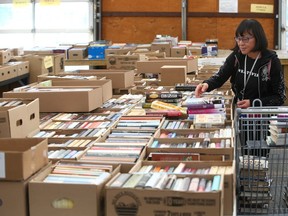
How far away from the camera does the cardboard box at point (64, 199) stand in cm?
217

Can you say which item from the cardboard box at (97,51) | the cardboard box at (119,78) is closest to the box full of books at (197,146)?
the cardboard box at (119,78)

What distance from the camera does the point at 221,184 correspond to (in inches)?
86.3

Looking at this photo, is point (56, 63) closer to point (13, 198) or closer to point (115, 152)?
point (115, 152)

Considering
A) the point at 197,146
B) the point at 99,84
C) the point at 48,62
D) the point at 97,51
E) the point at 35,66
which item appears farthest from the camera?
the point at 97,51

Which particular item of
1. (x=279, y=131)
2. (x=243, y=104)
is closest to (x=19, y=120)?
(x=279, y=131)

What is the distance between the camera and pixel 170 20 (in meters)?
10.2

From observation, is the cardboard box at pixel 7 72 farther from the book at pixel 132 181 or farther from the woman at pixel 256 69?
the book at pixel 132 181

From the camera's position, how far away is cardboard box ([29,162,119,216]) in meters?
2.17

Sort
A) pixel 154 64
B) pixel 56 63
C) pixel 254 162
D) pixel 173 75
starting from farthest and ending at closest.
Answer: pixel 56 63, pixel 154 64, pixel 173 75, pixel 254 162

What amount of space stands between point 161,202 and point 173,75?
3419mm

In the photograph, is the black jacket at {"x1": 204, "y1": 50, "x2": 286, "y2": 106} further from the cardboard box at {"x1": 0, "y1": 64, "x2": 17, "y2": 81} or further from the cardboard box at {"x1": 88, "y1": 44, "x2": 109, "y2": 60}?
the cardboard box at {"x1": 88, "y1": 44, "x2": 109, "y2": 60}

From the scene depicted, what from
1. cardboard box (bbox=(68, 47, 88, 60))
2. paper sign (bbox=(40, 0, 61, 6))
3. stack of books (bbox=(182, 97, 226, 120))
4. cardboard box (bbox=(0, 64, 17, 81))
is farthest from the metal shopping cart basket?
paper sign (bbox=(40, 0, 61, 6))

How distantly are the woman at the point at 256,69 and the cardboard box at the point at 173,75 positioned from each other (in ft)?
3.86

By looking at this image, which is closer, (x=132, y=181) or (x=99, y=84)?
(x=132, y=181)
